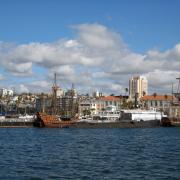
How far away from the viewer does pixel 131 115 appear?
19338 cm

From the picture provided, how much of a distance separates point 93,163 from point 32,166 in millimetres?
6197

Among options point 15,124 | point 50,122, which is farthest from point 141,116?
point 15,124

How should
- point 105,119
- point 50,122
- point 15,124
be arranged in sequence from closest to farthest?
1. point 50,122
2. point 15,124
3. point 105,119

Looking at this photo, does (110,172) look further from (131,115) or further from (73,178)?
(131,115)

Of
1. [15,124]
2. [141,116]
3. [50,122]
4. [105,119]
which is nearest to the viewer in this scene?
[50,122]

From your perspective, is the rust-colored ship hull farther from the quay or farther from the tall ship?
the quay

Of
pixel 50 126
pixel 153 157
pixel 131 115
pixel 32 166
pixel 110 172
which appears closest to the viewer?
pixel 110 172

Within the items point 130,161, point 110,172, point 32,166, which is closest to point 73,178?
point 110,172

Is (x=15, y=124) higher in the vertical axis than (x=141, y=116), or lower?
lower

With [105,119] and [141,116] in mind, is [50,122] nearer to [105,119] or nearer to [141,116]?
[105,119]

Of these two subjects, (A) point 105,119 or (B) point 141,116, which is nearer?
(B) point 141,116

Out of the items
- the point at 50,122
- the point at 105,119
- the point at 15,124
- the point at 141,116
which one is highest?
the point at 141,116

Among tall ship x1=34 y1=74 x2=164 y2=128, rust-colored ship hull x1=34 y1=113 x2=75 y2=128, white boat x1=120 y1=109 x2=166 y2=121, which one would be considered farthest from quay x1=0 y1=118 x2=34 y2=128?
white boat x1=120 y1=109 x2=166 y2=121

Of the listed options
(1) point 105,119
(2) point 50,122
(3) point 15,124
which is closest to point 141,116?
(1) point 105,119
